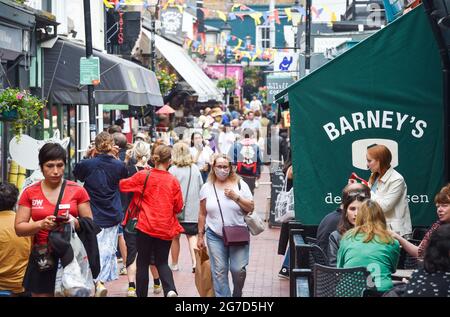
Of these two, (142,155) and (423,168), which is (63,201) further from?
(142,155)

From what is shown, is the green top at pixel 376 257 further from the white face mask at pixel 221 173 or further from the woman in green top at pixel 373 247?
the white face mask at pixel 221 173

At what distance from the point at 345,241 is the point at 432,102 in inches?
123

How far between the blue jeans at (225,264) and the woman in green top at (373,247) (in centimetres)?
245

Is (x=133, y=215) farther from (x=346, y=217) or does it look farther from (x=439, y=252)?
(x=439, y=252)

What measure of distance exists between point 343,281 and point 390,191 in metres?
2.55

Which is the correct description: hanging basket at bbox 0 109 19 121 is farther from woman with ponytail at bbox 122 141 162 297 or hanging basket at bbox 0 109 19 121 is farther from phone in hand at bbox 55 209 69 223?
phone in hand at bbox 55 209 69 223

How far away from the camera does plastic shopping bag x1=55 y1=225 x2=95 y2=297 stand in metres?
7.24

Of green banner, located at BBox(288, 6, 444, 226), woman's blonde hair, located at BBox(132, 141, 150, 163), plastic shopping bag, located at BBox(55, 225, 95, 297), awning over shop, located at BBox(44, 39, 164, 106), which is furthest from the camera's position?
awning over shop, located at BBox(44, 39, 164, 106)

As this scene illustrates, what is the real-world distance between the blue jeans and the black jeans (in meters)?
0.60

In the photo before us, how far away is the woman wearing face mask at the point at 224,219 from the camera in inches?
397

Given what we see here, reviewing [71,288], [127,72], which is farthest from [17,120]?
[127,72]

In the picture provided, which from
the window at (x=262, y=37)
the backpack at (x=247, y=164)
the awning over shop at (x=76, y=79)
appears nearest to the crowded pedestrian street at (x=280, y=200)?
the awning over shop at (x=76, y=79)

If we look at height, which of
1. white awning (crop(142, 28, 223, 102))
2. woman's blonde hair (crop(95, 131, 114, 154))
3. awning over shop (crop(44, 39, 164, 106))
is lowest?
woman's blonde hair (crop(95, 131, 114, 154))

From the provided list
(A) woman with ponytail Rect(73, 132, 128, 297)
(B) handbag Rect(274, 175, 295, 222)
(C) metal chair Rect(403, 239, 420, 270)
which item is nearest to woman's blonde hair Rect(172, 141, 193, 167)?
(B) handbag Rect(274, 175, 295, 222)
